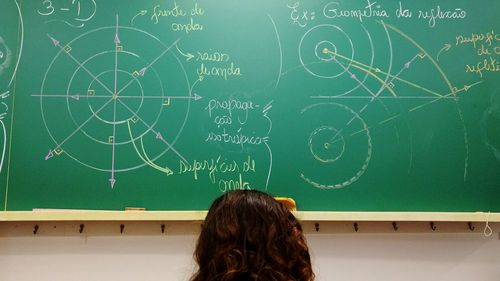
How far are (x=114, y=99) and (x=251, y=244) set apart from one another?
3.81 feet

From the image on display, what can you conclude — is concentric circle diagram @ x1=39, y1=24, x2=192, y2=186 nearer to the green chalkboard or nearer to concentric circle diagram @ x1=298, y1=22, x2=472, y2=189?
the green chalkboard

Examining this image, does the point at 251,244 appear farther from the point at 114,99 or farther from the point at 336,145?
the point at 114,99

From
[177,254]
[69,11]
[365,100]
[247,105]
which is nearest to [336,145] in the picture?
[365,100]

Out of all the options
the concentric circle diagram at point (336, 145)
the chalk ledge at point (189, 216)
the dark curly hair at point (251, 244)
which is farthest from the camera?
the concentric circle diagram at point (336, 145)

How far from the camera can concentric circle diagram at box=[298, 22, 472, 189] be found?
75.9 inches

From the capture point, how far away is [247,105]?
1938 millimetres

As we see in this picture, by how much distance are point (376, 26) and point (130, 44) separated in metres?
1.20

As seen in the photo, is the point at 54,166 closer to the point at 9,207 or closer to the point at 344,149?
the point at 9,207

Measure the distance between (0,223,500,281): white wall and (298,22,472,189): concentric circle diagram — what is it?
0.34 metres

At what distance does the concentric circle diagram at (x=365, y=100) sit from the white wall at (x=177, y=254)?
34cm

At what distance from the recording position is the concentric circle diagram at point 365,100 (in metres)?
1.93

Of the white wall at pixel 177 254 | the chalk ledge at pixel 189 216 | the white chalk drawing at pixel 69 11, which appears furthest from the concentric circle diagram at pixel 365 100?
the white chalk drawing at pixel 69 11

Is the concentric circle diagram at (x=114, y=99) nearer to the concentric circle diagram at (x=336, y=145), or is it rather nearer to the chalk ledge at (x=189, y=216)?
the chalk ledge at (x=189, y=216)

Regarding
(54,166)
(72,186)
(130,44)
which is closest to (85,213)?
(72,186)
